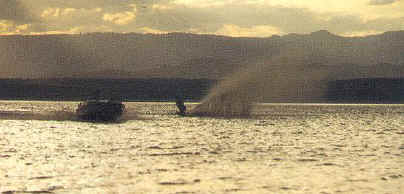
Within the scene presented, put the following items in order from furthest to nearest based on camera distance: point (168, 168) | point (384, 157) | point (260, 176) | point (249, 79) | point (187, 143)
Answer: point (249, 79), point (187, 143), point (384, 157), point (168, 168), point (260, 176)

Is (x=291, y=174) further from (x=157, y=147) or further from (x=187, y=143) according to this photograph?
(x=187, y=143)

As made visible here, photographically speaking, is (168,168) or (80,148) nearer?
(168,168)

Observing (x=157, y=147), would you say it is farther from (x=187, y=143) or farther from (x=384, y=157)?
(x=384, y=157)

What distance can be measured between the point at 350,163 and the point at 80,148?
68.6ft

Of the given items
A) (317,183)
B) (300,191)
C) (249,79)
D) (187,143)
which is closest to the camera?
(300,191)

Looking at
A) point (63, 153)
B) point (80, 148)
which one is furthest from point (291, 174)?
point (80, 148)

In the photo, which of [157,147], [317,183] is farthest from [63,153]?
[317,183]

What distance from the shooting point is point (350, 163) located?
38938mm

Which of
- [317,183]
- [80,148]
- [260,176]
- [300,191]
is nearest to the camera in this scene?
[300,191]

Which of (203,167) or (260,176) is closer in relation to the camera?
(260,176)

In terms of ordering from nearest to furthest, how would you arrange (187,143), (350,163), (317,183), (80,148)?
1. (317,183)
2. (350,163)
3. (80,148)
4. (187,143)

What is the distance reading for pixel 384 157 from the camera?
42.8m

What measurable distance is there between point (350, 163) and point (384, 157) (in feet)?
16.2

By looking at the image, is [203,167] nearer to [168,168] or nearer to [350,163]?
[168,168]
